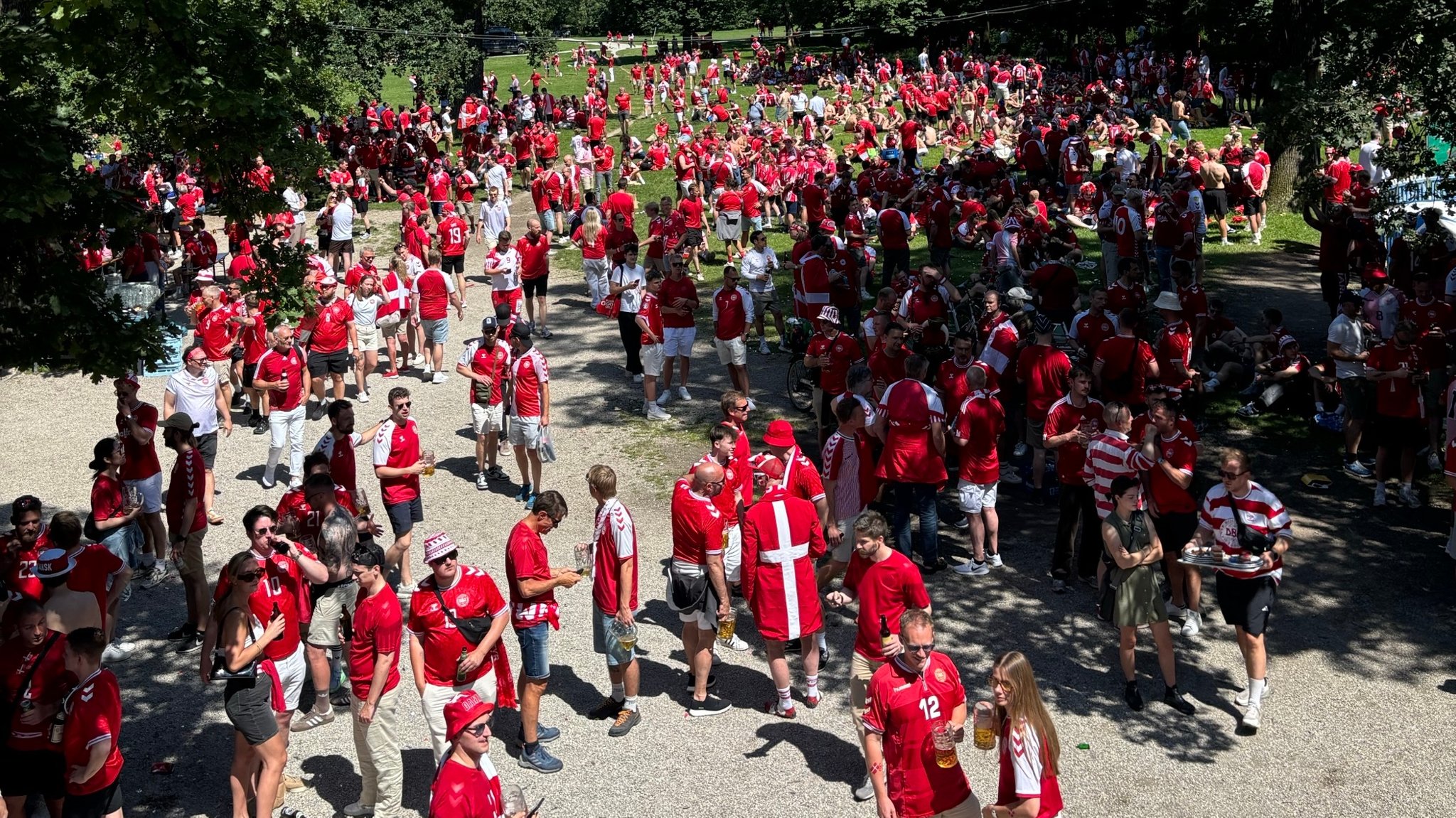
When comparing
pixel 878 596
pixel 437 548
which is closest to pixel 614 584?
pixel 437 548

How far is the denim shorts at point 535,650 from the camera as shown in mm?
8203

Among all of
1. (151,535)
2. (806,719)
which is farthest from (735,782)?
(151,535)

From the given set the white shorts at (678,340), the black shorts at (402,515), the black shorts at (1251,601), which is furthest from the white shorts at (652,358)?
the black shorts at (1251,601)

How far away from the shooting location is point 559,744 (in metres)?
8.52

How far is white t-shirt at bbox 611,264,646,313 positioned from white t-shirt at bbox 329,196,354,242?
8396 mm

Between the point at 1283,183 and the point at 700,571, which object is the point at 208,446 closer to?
the point at 700,571

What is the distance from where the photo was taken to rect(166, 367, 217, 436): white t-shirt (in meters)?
12.3

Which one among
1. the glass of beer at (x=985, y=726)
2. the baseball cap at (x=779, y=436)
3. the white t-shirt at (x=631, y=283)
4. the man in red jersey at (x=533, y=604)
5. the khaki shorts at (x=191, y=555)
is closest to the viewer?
the glass of beer at (x=985, y=726)

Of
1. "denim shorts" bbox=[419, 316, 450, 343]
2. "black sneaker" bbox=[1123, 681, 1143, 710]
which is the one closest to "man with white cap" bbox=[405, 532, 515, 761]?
"black sneaker" bbox=[1123, 681, 1143, 710]

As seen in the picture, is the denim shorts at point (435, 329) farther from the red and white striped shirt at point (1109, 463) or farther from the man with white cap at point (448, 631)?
the red and white striped shirt at point (1109, 463)

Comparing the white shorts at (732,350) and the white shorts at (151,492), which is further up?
the white shorts at (732,350)

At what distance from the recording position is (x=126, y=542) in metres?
10.5

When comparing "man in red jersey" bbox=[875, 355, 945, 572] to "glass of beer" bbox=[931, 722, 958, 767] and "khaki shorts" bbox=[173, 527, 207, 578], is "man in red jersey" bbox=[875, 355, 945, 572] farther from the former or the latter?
"khaki shorts" bbox=[173, 527, 207, 578]

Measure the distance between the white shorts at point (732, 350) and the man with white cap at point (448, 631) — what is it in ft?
24.3
